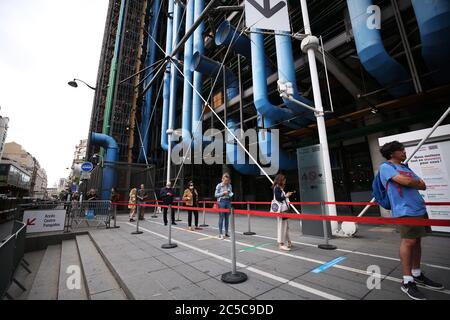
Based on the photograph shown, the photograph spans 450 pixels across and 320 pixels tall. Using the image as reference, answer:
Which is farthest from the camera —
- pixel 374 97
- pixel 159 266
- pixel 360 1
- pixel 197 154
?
pixel 197 154

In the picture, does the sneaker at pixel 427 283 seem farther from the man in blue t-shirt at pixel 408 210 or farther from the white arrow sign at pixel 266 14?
the white arrow sign at pixel 266 14

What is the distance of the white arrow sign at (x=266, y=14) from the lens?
19.3ft

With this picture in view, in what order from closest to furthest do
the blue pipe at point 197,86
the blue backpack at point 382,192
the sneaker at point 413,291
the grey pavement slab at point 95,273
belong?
1. the sneaker at point 413,291
2. the blue backpack at point 382,192
3. the grey pavement slab at point 95,273
4. the blue pipe at point 197,86

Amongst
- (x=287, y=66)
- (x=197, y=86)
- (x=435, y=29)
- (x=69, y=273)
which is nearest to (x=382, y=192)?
(x=435, y=29)

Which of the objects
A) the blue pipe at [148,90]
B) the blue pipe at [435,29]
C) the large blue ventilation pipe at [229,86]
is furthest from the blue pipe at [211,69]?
the blue pipe at [148,90]

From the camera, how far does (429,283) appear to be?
94.4 inches

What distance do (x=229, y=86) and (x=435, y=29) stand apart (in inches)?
388

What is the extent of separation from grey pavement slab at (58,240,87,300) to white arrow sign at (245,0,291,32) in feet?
24.0

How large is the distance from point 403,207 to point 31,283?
22.0ft

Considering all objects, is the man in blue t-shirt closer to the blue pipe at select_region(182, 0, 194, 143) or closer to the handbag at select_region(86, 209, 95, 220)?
the handbag at select_region(86, 209, 95, 220)

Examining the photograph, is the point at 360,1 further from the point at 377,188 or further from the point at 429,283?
the point at 429,283

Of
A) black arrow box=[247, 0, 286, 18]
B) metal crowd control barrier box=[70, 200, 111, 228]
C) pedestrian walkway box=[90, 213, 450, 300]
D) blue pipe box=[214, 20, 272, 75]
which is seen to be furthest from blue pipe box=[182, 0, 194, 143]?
pedestrian walkway box=[90, 213, 450, 300]

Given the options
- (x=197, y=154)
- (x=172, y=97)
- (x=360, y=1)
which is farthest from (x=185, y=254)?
(x=172, y=97)

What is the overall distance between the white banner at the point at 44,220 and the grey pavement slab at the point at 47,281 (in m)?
1.40
